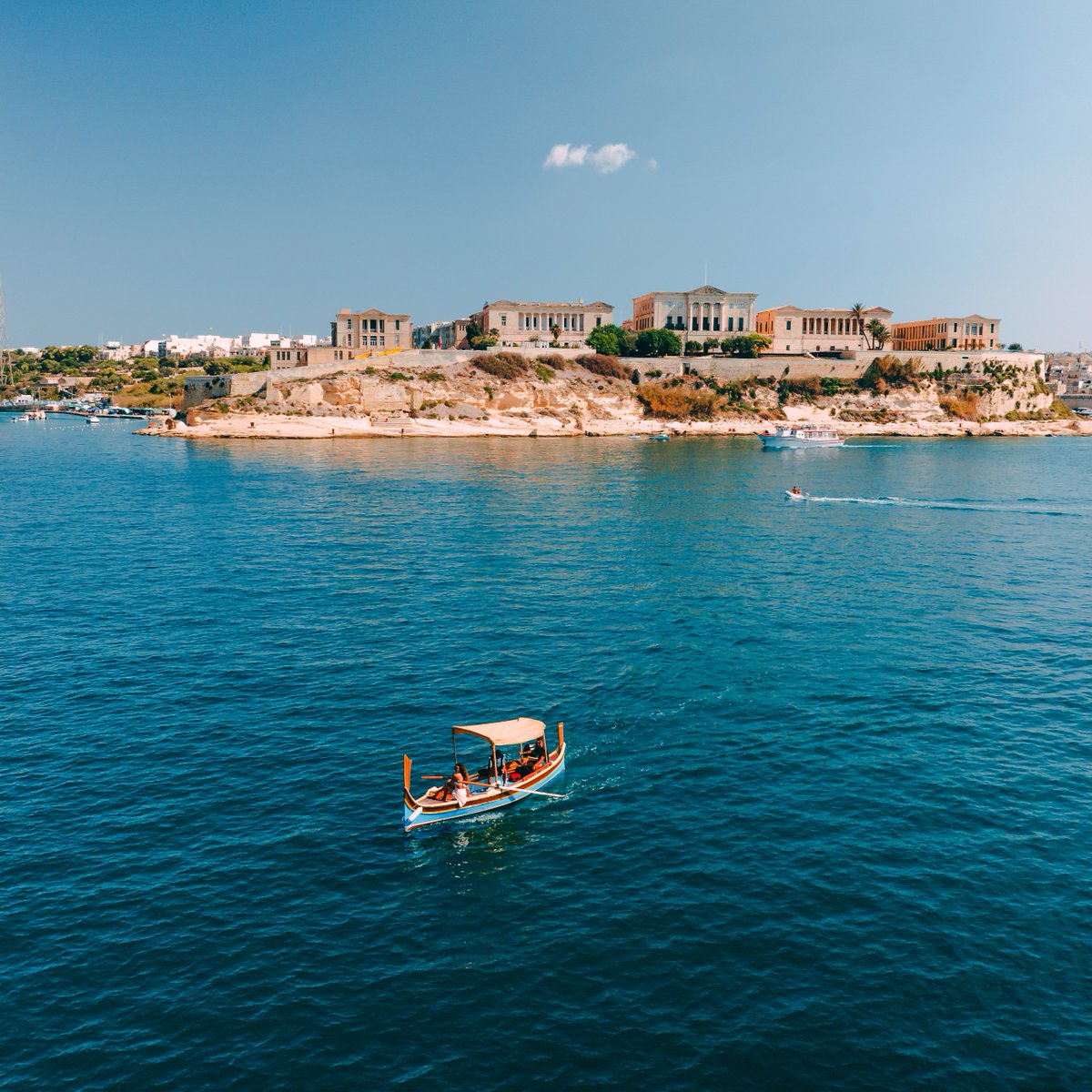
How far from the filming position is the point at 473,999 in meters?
22.9

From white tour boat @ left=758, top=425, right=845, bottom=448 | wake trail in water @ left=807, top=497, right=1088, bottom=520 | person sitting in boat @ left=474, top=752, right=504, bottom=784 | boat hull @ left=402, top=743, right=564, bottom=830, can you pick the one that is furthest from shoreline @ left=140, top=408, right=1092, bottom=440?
boat hull @ left=402, top=743, right=564, bottom=830

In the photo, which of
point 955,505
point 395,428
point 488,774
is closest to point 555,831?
point 488,774

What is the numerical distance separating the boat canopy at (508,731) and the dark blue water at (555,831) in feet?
8.49

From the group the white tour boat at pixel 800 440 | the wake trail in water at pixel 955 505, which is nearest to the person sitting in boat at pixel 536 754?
the wake trail in water at pixel 955 505

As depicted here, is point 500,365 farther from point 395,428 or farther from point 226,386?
point 226,386

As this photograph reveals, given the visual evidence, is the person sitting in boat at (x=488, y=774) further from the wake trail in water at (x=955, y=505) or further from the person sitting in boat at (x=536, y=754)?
the wake trail in water at (x=955, y=505)

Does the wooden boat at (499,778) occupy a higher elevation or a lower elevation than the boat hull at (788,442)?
lower

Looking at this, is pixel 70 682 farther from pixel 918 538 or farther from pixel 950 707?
pixel 918 538

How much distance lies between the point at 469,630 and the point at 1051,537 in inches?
2495

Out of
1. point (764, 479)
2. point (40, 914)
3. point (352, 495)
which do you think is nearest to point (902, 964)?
point (40, 914)

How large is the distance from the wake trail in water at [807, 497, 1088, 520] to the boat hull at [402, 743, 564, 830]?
79.5 metres

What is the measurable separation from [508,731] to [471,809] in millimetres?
3521

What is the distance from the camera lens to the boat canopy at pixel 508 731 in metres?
32.9

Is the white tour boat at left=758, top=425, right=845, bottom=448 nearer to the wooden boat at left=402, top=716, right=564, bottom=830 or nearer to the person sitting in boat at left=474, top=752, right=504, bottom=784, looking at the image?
the wooden boat at left=402, top=716, right=564, bottom=830
